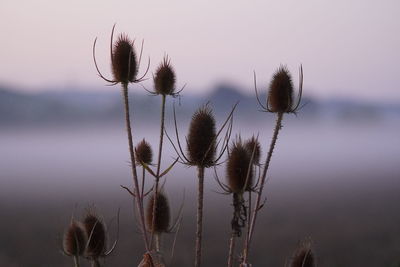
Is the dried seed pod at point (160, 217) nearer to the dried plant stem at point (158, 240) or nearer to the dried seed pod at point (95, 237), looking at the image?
the dried plant stem at point (158, 240)

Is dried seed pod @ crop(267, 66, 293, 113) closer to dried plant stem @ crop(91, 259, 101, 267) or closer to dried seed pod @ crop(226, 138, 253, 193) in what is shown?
dried seed pod @ crop(226, 138, 253, 193)

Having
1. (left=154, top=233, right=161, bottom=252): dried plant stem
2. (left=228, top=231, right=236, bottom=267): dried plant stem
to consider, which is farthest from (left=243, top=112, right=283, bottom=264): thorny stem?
(left=154, top=233, right=161, bottom=252): dried plant stem

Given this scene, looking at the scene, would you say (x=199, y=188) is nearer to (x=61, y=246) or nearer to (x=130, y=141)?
(x=130, y=141)

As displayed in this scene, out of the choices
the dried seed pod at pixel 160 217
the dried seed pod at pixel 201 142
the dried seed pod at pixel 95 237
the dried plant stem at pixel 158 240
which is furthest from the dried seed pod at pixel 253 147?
the dried seed pod at pixel 95 237

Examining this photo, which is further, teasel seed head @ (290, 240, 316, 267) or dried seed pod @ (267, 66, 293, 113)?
dried seed pod @ (267, 66, 293, 113)

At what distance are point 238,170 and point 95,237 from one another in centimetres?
93

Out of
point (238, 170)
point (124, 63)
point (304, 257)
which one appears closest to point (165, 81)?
point (124, 63)

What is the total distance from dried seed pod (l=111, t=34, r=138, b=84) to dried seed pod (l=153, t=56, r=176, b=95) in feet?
0.47

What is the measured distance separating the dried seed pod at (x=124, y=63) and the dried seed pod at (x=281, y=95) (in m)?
0.81

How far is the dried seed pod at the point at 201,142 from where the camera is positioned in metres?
2.35

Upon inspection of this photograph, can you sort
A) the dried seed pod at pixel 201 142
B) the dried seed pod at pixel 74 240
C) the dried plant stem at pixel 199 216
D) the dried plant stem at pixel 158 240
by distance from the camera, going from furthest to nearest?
the dried plant stem at pixel 158 240
the dried seed pod at pixel 74 240
the dried seed pod at pixel 201 142
the dried plant stem at pixel 199 216

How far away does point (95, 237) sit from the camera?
2617 mm

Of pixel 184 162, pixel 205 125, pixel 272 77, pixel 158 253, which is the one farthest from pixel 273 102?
pixel 158 253

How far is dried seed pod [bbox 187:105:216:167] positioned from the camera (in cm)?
235
